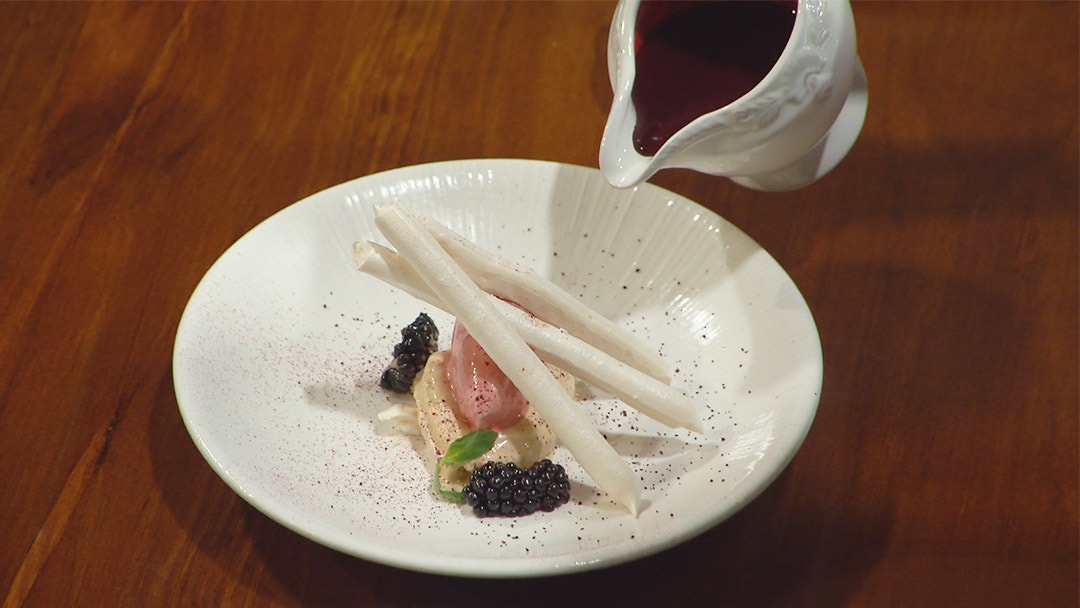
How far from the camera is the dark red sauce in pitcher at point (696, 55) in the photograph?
3.33ft

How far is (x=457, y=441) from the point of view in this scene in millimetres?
987

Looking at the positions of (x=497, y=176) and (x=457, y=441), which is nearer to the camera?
(x=457, y=441)

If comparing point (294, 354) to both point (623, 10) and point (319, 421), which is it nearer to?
point (319, 421)

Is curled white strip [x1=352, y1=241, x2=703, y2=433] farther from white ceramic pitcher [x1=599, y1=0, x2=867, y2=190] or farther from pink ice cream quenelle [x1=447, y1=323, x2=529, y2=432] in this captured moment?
white ceramic pitcher [x1=599, y1=0, x2=867, y2=190]

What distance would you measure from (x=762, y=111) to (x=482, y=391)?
38 centimetres

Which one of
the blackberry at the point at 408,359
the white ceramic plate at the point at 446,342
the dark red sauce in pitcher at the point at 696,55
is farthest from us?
the blackberry at the point at 408,359

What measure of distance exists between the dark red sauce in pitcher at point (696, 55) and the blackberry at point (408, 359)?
1.04 feet

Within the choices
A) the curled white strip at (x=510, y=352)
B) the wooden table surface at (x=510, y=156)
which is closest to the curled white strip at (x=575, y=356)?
the curled white strip at (x=510, y=352)

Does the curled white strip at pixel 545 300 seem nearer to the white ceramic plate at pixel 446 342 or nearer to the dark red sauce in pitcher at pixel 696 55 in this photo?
the white ceramic plate at pixel 446 342

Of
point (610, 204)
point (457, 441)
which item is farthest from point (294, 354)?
point (610, 204)

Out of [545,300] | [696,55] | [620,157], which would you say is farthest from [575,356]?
[696,55]

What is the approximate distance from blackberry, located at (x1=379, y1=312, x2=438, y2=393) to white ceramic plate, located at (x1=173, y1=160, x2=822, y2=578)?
2cm

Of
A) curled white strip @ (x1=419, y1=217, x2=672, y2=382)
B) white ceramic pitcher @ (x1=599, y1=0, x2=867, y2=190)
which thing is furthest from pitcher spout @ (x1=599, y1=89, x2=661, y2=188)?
curled white strip @ (x1=419, y1=217, x2=672, y2=382)

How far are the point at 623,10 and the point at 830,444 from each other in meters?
0.49
